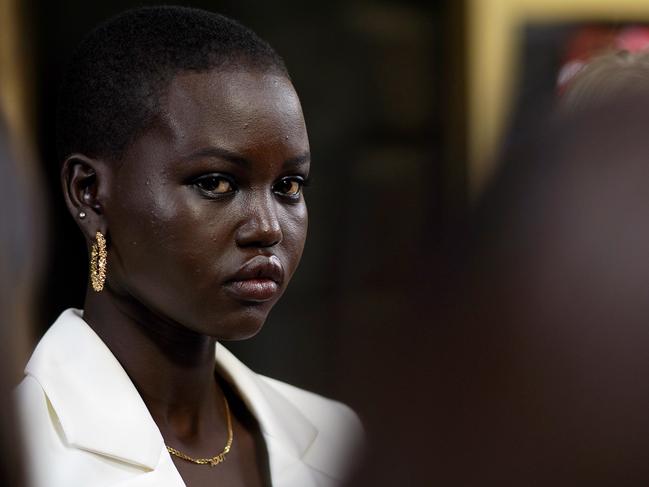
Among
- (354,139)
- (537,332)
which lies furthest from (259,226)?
(354,139)

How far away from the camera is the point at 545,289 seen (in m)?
0.43

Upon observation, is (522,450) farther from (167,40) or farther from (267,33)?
(267,33)

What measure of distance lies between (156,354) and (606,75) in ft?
2.14

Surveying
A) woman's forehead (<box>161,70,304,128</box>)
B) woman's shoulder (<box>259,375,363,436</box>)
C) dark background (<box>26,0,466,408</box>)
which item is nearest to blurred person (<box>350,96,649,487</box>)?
woman's forehead (<box>161,70,304,128</box>)

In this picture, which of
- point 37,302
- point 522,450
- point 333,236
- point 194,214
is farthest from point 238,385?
point 333,236

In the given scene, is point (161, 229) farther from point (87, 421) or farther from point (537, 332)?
point (537, 332)

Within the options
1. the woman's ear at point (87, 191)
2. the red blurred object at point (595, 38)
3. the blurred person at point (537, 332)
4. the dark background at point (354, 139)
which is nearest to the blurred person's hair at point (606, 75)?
the blurred person at point (537, 332)

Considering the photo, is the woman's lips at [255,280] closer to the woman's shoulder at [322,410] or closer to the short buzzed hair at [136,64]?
the short buzzed hair at [136,64]

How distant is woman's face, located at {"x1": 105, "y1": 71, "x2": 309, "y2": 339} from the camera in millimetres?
1122

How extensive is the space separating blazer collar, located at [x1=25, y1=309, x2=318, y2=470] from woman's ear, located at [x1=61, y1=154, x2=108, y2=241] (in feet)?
0.38

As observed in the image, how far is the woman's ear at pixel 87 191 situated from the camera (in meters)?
1.19

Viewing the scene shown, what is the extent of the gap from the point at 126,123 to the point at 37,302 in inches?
67.9

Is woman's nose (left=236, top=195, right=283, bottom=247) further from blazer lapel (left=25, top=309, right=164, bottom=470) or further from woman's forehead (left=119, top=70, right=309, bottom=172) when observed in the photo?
blazer lapel (left=25, top=309, right=164, bottom=470)

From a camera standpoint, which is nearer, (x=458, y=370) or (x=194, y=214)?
(x=458, y=370)
